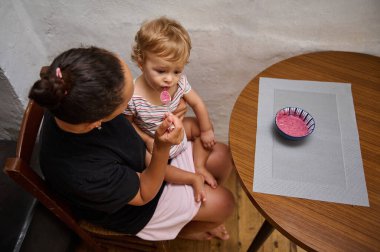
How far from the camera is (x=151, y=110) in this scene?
1078mm

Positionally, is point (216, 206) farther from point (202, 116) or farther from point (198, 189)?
point (202, 116)

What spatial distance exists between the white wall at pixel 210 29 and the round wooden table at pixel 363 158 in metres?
0.12

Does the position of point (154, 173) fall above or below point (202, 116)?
below

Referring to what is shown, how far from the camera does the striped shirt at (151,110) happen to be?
1.06 metres

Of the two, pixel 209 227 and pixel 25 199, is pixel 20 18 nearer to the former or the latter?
pixel 25 199

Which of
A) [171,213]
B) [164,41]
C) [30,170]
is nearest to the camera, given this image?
[30,170]

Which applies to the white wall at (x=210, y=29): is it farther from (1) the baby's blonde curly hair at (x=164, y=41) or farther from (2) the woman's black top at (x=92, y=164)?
(2) the woman's black top at (x=92, y=164)

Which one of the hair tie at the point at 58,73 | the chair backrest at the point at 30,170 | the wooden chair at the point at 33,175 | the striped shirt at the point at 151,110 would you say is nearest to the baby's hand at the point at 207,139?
the striped shirt at the point at 151,110

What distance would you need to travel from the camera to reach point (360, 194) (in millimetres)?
814

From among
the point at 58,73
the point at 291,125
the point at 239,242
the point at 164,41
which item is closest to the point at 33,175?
the point at 58,73

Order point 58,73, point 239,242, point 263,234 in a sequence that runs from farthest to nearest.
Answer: point 239,242, point 263,234, point 58,73

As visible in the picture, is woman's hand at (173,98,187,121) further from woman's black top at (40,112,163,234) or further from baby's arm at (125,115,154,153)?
woman's black top at (40,112,163,234)

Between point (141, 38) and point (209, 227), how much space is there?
2.55 ft

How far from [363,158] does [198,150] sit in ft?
1.92
